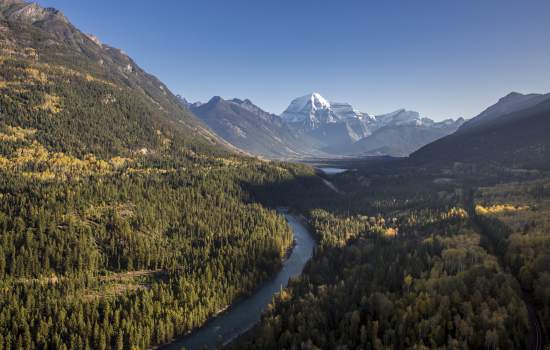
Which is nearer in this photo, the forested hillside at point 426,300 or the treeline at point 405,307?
Result: the treeline at point 405,307

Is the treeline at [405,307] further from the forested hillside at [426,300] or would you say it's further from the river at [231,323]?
the river at [231,323]

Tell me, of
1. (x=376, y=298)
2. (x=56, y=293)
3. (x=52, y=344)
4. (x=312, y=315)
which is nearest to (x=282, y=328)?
(x=312, y=315)

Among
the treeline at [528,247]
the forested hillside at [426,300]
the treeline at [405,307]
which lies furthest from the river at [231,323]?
the treeline at [528,247]

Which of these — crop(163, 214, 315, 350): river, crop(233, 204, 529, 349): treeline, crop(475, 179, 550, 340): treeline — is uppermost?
crop(475, 179, 550, 340): treeline

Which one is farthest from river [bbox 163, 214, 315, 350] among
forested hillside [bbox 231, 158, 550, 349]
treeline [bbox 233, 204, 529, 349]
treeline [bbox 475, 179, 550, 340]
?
treeline [bbox 475, 179, 550, 340]

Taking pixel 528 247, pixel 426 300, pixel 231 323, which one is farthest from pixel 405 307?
pixel 231 323

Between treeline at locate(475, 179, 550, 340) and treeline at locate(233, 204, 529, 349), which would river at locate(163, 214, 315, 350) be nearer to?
treeline at locate(233, 204, 529, 349)

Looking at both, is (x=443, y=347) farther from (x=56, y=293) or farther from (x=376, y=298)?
(x=56, y=293)

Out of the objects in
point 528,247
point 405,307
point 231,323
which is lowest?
point 231,323

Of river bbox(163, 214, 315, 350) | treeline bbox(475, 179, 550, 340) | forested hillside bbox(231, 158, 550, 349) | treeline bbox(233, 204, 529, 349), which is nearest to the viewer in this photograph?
treeline bbox(233, 204, 529, 349)

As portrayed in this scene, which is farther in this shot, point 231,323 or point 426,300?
point 231,323

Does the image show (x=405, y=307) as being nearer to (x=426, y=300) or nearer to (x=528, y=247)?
(x=426, y=300)

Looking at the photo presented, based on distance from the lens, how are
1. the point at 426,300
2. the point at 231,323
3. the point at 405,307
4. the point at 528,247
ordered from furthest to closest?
the point at 528,247 → the point at 231,323 → the point at 405,307 → the point at 426,300
